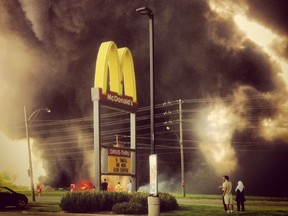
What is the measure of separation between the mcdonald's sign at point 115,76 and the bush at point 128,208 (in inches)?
226

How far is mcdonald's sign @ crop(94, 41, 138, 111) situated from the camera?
2439 centimetres

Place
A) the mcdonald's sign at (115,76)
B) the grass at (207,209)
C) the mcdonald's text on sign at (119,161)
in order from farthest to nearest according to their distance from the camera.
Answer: the mcdonald's sign at (115,76) < the mcdonald's text on sign at (119,161) < the grass at (207,209)

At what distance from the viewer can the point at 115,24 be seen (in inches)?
2151

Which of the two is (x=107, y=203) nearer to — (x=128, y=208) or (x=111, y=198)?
(x=111, y=198)

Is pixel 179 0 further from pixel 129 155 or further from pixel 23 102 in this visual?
pixel 129 155

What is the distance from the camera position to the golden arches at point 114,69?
2445cm

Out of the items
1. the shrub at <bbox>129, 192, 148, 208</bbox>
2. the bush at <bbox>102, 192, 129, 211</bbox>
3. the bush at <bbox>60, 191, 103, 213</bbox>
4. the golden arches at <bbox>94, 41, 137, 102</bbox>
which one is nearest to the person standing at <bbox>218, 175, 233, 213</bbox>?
the shrub at <bbox>129, 192, 148, 208</bbox>

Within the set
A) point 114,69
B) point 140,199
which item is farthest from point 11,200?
point 114,69

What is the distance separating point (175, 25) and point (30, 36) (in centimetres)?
1580

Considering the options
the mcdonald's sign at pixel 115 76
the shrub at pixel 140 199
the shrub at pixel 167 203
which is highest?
the mcdonald's sign at pixel 115 76

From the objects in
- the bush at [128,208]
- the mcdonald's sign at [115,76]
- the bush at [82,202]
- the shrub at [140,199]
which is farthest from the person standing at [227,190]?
the mcdonald's sign at [115,76]

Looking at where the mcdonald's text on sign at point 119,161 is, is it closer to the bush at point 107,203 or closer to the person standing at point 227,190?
the bush at point 107,203

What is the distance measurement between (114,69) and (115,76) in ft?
A: 1.31

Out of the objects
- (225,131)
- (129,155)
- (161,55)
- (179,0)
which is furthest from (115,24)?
(129,155)
